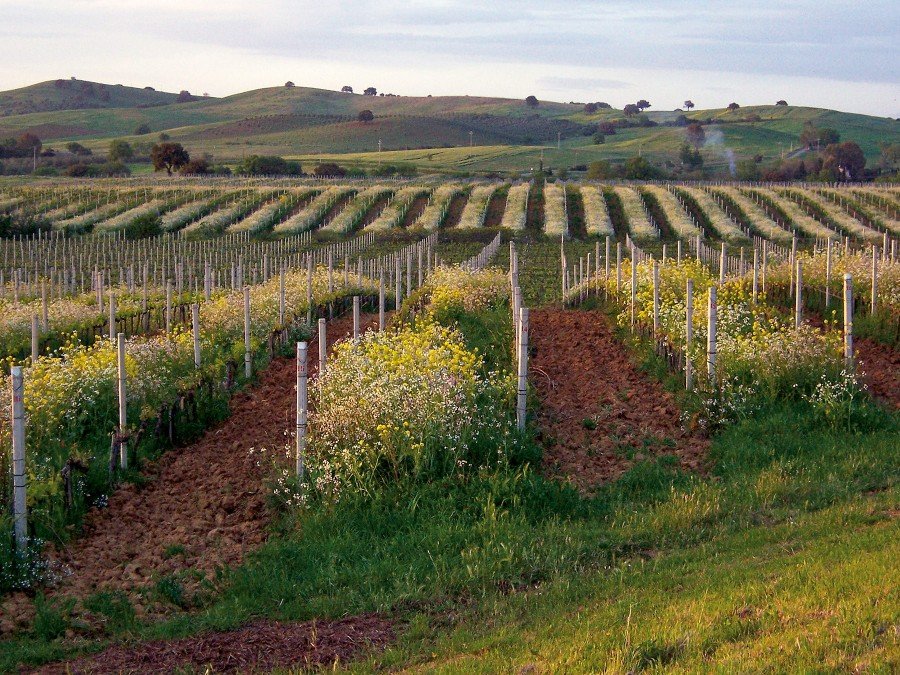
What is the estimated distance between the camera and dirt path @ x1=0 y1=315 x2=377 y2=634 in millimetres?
8375

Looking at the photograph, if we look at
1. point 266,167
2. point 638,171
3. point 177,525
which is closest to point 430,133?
point 266,167

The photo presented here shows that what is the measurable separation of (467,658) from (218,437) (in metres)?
7.37

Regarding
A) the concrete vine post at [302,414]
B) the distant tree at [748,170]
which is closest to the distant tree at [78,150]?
the distant tree at [748,170]

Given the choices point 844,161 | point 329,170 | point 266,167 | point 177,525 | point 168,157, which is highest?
point 844,161

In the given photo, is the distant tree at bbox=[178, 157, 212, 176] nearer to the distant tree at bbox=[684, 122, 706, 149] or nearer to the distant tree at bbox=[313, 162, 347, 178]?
the distant tree at bbox=[313, 162, 347, 178]

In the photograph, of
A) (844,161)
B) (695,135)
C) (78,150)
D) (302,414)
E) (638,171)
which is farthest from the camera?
(695,135)

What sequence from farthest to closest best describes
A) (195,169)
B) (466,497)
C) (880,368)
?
(195,169), (880,368), (466,497)

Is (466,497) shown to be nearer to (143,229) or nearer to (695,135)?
(143,229)

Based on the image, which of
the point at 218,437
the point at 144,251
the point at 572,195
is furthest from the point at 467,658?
the point at 572,195

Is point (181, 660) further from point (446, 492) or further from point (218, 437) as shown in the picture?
point (218, 437)

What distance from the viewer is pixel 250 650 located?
686 cm

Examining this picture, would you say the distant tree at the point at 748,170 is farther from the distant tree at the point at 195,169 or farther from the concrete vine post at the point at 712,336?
the concrete vine post at the point at 712,336

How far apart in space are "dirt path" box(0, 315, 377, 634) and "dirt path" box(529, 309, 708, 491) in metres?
3.17

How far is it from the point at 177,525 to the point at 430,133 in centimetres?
15326
